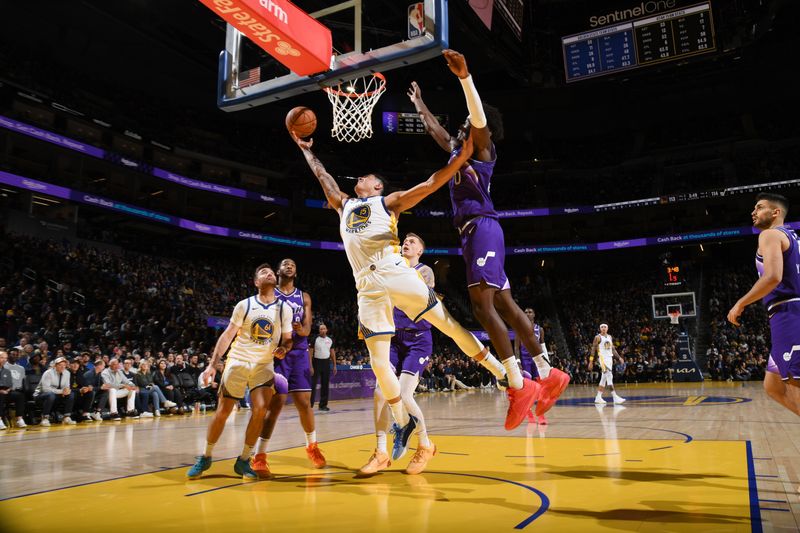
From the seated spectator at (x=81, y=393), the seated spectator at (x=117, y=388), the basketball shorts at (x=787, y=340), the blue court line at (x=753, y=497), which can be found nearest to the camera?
the blue court line at (x=753, y=497)

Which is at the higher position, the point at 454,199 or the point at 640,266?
the point at 640,266

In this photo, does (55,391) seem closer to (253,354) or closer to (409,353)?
(253,354)

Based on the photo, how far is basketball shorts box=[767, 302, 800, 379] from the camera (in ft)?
13.0

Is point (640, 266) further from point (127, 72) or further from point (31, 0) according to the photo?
point (31, 0)

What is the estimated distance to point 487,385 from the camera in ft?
84.9

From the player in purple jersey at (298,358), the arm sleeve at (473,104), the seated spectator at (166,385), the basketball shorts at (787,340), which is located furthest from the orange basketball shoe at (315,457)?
the seated spectator at (166,385)

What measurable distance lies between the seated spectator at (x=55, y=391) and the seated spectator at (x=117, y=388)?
81cm

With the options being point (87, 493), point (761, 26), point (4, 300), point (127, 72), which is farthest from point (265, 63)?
point (127, 72)

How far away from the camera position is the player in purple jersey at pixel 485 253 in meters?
4.71

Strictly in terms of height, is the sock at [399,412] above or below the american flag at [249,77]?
below

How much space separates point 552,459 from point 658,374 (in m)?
20.8

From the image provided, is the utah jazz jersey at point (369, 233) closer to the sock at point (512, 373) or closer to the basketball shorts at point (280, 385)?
the sock at point (512, 373)

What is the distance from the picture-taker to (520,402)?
465cm

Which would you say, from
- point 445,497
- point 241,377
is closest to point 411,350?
point 241,377
